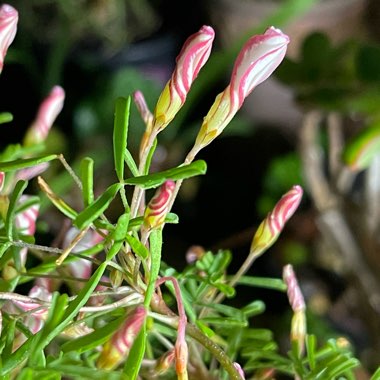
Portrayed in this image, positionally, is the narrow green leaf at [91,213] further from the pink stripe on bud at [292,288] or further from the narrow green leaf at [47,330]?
the pink stripe on bud at [292,288]

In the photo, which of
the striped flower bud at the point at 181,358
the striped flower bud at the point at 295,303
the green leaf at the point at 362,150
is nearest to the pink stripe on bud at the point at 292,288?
the striped flower bud at the point at 295,303

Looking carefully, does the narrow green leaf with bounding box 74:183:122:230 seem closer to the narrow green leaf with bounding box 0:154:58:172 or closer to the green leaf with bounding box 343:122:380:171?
the narrow green leaf with bounding box 0:154:58:172

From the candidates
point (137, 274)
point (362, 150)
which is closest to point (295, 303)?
point (137, 274)

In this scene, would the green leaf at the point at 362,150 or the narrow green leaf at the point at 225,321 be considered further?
the green leaf at the point at 362,150

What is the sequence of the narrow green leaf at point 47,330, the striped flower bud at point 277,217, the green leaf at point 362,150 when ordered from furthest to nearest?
the green leaf at point 362,150 < the striped flower bud at point 277,217 < the narrow green leaf at point 47,330

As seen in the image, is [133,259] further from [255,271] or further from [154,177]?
[255,271]

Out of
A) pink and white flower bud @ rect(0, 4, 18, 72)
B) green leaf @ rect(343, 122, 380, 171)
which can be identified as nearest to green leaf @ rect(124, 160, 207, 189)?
pink and white flower bud @ rect(0, 4, 18, 72)
